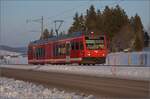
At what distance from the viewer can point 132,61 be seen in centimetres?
5253

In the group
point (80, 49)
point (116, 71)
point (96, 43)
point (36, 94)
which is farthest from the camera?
point (96, 43)

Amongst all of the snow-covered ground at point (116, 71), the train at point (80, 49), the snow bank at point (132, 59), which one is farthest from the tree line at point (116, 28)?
the snow-covered ground at point (116, 71)

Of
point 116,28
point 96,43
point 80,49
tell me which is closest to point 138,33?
point 116,28

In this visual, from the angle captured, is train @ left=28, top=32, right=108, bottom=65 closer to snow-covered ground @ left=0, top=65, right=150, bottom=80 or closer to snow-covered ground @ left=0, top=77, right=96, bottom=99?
snow-covered ground @ left=0, top=65, right=150, bottom=80

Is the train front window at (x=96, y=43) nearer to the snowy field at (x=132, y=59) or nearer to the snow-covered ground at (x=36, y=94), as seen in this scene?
the snowy field at (x=132, y=59)

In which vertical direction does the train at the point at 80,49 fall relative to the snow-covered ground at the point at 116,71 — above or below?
above

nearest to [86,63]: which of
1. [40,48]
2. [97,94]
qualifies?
[40,48]

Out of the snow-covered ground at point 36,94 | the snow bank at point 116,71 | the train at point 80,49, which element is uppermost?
the train at point 80,49

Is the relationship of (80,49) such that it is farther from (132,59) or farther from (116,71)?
(116,71)

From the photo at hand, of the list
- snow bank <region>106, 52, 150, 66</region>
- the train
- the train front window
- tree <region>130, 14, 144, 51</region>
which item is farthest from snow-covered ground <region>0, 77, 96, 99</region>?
tree <region>130, 14, 144, 51</region>

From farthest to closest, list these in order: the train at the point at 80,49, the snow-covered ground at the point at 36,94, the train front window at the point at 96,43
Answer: the train front window at the point at 96,43, the train at the point at 80,49, the snow-covered ground at the point at 36,94

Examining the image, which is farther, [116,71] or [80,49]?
[80,49]

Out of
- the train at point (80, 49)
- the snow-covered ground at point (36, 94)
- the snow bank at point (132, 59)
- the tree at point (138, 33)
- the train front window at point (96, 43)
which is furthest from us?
the tree at point (138, 33)

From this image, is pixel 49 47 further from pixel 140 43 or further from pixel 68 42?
pixel 140 43
